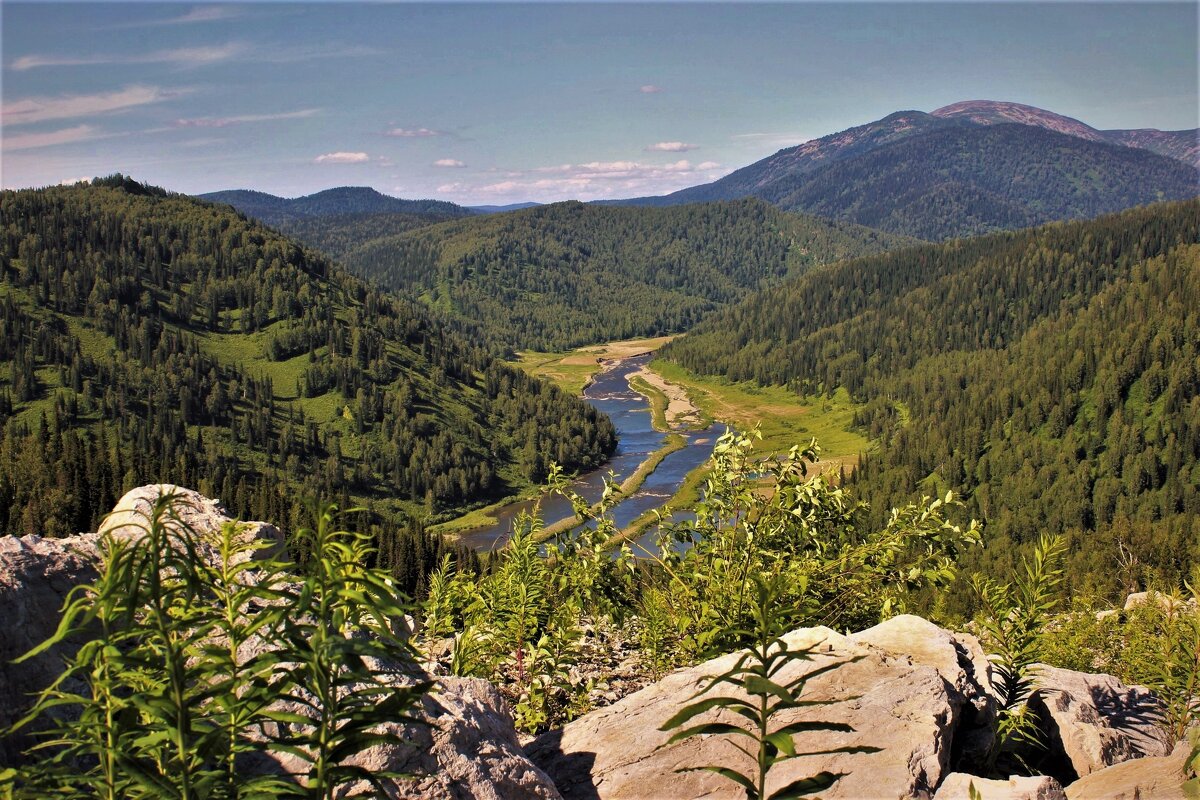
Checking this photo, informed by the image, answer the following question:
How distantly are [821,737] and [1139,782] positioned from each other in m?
3.43

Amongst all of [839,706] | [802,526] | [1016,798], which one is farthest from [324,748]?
[802,526]

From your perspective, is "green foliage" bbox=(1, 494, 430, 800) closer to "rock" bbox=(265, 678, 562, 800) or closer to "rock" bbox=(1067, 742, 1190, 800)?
"rock" bbox=(265, 678, 562, 800)

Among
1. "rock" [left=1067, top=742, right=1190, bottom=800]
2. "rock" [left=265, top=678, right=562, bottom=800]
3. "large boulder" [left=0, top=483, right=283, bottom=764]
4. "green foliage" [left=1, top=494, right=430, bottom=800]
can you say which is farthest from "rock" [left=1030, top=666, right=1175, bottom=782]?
"large boulder" [left=0, top=483, right=283, bottom=764]

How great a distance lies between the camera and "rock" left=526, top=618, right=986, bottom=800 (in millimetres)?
9961

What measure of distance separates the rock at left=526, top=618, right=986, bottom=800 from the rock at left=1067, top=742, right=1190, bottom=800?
1553 mm

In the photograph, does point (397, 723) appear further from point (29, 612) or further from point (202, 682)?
point (29, 612)

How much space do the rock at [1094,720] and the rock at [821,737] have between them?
1721mm

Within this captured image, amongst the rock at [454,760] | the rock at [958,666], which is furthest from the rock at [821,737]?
the rock at [454,760]

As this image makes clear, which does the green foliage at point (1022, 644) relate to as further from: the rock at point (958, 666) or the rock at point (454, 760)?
the rock at point (454, 760)

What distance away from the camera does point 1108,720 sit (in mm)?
13562

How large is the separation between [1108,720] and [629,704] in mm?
7909

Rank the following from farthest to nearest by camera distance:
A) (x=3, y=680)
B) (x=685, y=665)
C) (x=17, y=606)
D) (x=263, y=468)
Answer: (x=263, y=468), (x=685, y=665), (x=17, y=606), (x=3, y=680)

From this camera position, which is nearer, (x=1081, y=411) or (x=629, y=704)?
(x=629, y=704)

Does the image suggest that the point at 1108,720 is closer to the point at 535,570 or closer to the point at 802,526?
the point at 802,526
